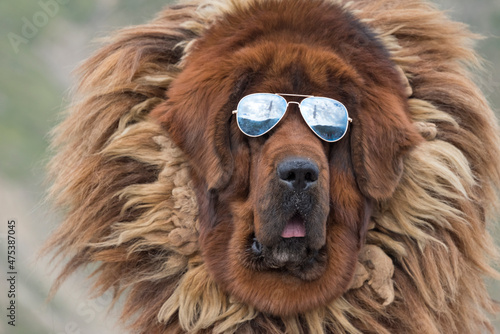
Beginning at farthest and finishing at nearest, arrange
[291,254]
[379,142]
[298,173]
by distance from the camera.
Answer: [379,142], [291,254], [298,173]

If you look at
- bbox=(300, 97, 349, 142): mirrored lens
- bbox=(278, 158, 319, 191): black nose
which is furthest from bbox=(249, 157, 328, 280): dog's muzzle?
bbox=(300, 97, 349, 142): mirrored lens

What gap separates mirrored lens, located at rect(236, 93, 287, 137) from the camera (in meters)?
2.59

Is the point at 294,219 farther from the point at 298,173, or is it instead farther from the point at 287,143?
the point at 287,143

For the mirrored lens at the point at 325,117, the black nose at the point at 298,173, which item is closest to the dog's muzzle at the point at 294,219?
the black nose at the point at 298,173

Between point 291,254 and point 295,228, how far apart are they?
11cm

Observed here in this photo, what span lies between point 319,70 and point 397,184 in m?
0.60

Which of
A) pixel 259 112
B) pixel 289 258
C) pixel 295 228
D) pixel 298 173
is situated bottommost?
pixel 289 258

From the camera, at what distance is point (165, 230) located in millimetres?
2830

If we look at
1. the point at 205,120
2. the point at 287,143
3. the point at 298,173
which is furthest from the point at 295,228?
the point at 205,120

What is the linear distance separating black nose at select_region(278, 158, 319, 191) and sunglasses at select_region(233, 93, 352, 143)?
233 mm

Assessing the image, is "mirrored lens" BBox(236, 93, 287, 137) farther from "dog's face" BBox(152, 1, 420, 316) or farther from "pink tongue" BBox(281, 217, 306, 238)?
"pink tongue" BBox(281, 217, 306, 238)

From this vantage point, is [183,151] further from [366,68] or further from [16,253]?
[16,253]

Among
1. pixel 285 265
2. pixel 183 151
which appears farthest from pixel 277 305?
pixel 183 151

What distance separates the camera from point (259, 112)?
8.48 feet
